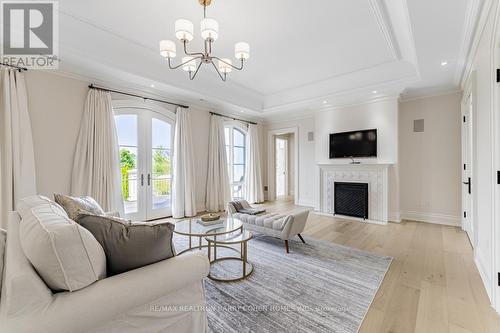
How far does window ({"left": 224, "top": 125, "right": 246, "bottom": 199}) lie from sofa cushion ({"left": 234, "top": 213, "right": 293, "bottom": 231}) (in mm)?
2842

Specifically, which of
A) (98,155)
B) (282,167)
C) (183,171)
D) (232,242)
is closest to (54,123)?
(98,155)

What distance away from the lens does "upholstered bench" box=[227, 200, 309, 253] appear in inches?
117

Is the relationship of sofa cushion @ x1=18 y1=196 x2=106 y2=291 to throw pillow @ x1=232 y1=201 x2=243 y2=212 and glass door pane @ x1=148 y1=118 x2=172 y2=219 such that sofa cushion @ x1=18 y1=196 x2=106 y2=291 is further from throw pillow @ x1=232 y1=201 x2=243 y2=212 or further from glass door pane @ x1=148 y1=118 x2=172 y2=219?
glass door pane @ x1=148 y1=118 x2=172 y2=219

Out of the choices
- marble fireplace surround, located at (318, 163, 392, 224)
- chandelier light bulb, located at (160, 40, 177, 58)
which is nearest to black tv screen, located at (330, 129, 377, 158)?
marble fireplace surround, located at (318, 163, 392, 224)

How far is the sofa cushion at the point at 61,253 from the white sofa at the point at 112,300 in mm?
36

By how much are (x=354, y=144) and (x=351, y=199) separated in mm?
1261

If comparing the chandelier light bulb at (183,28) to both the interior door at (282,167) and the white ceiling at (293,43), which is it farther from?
the interior door at (282,167)

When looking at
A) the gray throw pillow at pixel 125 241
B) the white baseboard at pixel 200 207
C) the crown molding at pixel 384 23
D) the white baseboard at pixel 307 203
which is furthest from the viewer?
the white baseboard at pixel 307 203

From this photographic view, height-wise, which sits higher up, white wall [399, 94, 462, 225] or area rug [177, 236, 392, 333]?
white wall [399, 94, 462, 225]

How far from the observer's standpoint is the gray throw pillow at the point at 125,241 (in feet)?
3.88

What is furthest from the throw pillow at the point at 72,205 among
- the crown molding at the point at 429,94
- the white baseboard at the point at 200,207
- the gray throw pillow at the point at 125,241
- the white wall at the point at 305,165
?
the crown molding at the point at 429,94

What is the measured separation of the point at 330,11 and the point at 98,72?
3519 mm

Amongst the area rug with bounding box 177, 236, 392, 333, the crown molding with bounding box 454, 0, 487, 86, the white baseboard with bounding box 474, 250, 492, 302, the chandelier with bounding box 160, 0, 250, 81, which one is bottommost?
the area rug with bounding box 177, 236, 392, 333

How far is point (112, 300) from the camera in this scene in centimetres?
102
